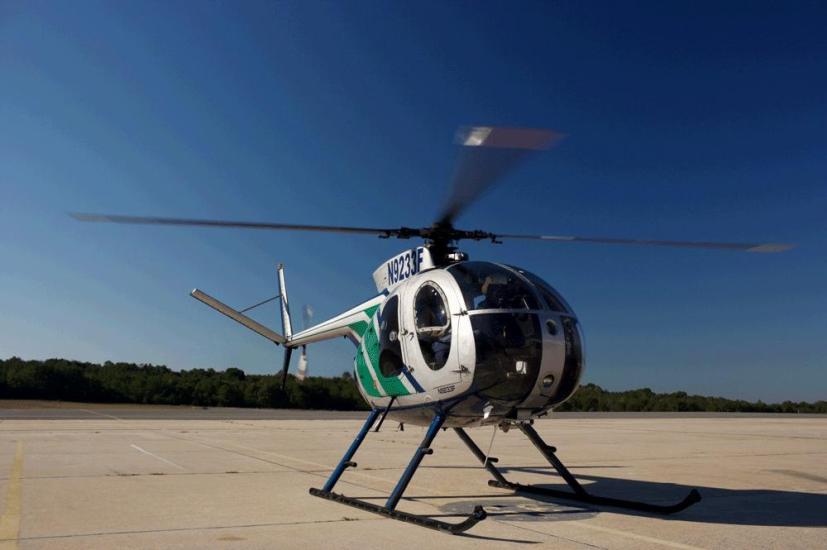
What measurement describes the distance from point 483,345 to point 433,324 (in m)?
0.97

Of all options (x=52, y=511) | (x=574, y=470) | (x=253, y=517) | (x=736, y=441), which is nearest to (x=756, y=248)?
(x=574, y=470)

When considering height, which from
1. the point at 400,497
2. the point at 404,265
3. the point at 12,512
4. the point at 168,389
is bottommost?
the point at 12,512

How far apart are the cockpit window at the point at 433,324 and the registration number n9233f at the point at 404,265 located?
108cm

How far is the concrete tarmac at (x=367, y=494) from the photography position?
270 inches

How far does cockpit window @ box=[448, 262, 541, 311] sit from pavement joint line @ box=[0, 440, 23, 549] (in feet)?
16.7

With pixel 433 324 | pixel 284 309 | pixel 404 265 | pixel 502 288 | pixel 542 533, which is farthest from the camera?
pixel 284 309

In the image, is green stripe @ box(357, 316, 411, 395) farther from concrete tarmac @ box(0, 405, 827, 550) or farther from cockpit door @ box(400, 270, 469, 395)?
concrete tarmac @ box(0, 405, 827, 550)

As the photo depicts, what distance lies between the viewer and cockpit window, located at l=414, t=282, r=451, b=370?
324 inches

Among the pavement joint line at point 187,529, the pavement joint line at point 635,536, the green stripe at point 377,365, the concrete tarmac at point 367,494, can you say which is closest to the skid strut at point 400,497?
the concrete tarmac at point 367,494

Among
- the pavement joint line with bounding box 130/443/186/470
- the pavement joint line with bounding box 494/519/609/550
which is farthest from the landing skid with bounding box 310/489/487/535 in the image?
the pavement joint line with bounding box 130/443/186/470

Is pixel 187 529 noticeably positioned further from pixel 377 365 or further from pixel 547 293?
pixel 547 293

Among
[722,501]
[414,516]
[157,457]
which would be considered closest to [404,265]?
[414,516]

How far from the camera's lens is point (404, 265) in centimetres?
1020

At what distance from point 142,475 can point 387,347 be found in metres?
5.07
